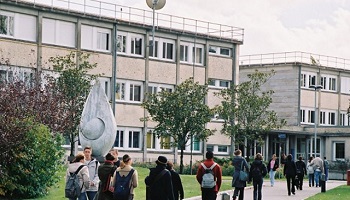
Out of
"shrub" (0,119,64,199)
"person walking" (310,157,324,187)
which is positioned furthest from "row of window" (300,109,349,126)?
"shrub" (0,119,64,199)

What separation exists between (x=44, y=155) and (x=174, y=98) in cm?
2436

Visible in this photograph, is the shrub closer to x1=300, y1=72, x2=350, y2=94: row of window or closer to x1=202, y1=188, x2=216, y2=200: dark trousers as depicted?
x1=202, y1=188, x2=216, y2=200: dark trousers

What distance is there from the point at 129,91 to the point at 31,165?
32747 mm

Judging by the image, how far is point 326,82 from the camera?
8319cm

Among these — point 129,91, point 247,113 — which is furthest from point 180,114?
point 129,91

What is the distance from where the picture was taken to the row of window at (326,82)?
80625 millimetres

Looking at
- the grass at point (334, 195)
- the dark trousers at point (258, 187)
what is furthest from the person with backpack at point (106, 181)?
the grass at point (334, 195)

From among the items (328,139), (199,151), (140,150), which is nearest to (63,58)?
(140,150)

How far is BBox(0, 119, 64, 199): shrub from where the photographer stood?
29.0 m

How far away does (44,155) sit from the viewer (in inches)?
1195

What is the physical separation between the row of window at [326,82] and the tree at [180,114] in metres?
27.4

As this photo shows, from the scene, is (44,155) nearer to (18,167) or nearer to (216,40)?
(18,167)

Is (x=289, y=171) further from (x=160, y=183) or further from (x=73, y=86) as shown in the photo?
(x=73, y=86)

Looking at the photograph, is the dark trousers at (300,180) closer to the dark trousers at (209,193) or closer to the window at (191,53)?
the dark trousers at (209,193)
